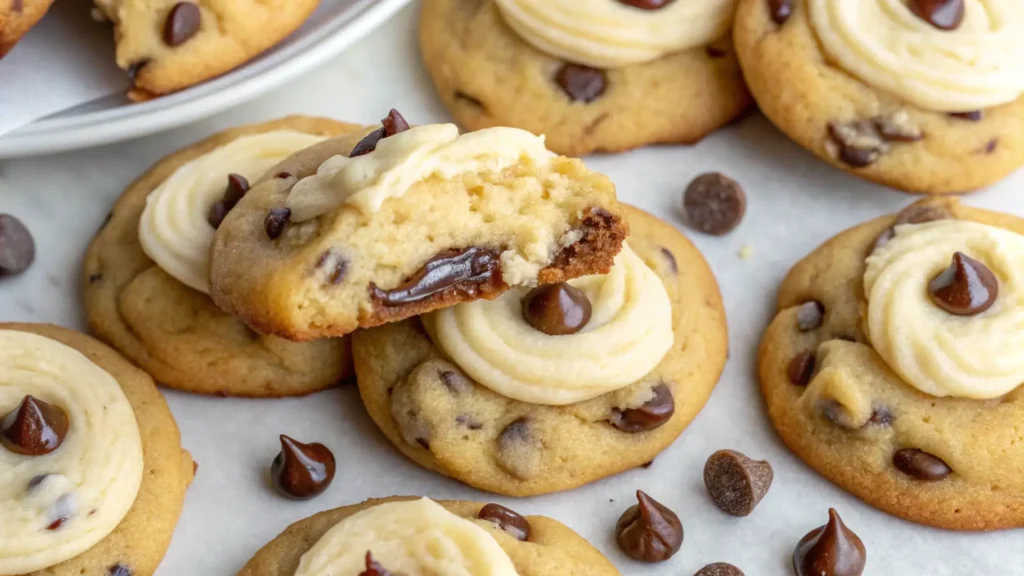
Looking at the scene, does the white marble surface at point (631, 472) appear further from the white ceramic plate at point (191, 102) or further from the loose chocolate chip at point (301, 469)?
the white ceramic plate at point (191, 102)

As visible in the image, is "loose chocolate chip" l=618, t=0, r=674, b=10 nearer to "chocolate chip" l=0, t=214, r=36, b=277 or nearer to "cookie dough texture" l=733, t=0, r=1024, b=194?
"cookie dough texture" l=733, t=0, r=1024, b=194

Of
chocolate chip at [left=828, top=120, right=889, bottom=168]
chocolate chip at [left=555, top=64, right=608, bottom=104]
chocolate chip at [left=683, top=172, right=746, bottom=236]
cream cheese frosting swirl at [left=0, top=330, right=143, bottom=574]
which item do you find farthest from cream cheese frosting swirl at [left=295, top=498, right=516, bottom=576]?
chocolate chip at [left=828, top=120, right=889, bottom=168]

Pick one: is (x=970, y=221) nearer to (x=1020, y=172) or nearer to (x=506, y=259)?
(x=1020, y=172)

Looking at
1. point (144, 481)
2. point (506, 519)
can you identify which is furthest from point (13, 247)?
point (506, 519)

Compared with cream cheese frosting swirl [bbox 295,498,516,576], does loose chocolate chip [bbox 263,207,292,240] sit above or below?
above

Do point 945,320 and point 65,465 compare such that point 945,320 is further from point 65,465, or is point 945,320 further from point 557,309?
point 65,465

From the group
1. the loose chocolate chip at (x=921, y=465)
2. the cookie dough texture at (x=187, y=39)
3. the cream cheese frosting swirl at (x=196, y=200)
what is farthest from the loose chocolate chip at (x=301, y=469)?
the loose chocolate chip at (x=921, y=465)

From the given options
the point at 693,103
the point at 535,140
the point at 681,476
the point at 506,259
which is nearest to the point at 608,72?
the point at 693,103

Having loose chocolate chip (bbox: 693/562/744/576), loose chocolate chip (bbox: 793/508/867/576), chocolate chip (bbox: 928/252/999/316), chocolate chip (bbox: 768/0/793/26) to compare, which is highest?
chocolate chip (bbox: 768/0/793/26)
